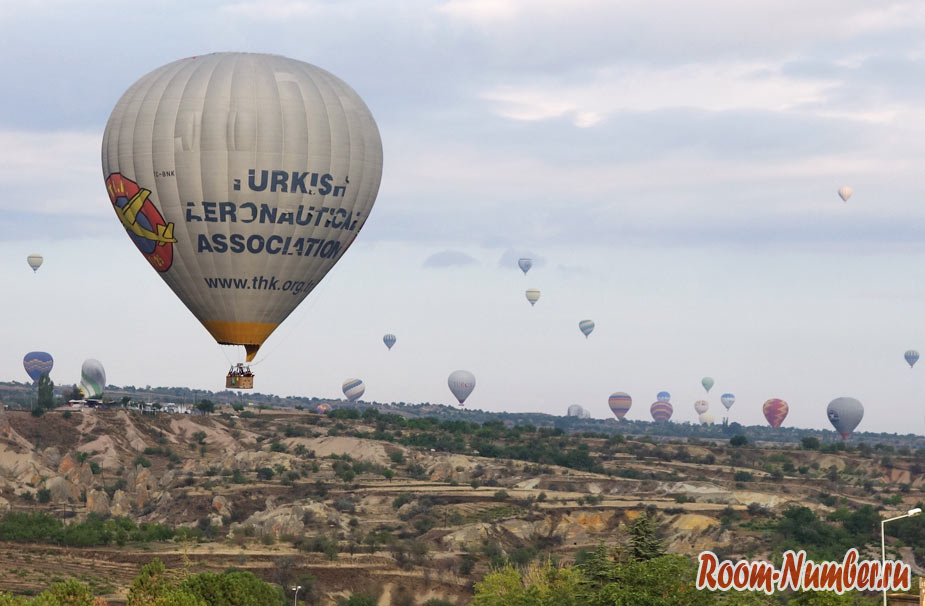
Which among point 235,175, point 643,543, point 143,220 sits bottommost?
point 643,543

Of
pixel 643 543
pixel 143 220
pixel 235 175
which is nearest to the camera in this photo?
Result: pixel 643 543

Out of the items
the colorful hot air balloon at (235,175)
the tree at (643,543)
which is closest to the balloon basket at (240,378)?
the colorful hot air balloon at (235,175)

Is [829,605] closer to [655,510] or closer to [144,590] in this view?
[144,590]

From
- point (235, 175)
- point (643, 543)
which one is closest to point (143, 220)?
point (235, 175)

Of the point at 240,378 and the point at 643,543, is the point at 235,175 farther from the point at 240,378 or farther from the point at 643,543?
the point at 643,543

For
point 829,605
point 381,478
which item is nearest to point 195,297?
point 829,605
